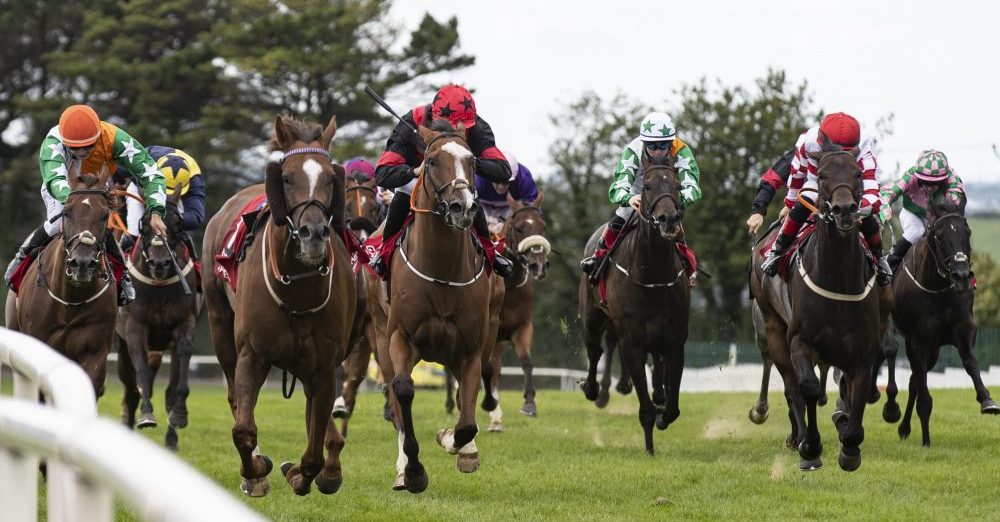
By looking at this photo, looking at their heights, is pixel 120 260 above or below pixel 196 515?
below

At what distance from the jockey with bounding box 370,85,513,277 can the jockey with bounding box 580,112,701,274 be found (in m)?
2.01

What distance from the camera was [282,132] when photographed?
26.0 ft

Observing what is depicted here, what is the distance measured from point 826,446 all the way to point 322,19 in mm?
31263

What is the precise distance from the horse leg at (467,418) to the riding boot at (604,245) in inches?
151

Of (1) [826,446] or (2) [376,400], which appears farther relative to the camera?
(2) [376,400]

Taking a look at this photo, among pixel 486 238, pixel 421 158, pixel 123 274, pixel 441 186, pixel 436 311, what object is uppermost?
pixel 441 186

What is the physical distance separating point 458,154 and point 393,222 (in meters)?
1.32

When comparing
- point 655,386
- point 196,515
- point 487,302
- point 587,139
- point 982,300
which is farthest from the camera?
point 587,139

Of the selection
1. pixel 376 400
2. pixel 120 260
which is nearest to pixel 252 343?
pixel 120 260

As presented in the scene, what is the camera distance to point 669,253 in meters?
11.7

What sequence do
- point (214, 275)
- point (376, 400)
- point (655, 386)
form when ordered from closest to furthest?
point (214, 275) → point (655, 386) → point (376, 400)

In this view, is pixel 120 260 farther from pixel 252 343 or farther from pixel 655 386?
pixel 655 386

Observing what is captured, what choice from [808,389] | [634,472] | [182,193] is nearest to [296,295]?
[634,472]

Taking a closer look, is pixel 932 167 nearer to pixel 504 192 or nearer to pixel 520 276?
pixel 504 192
